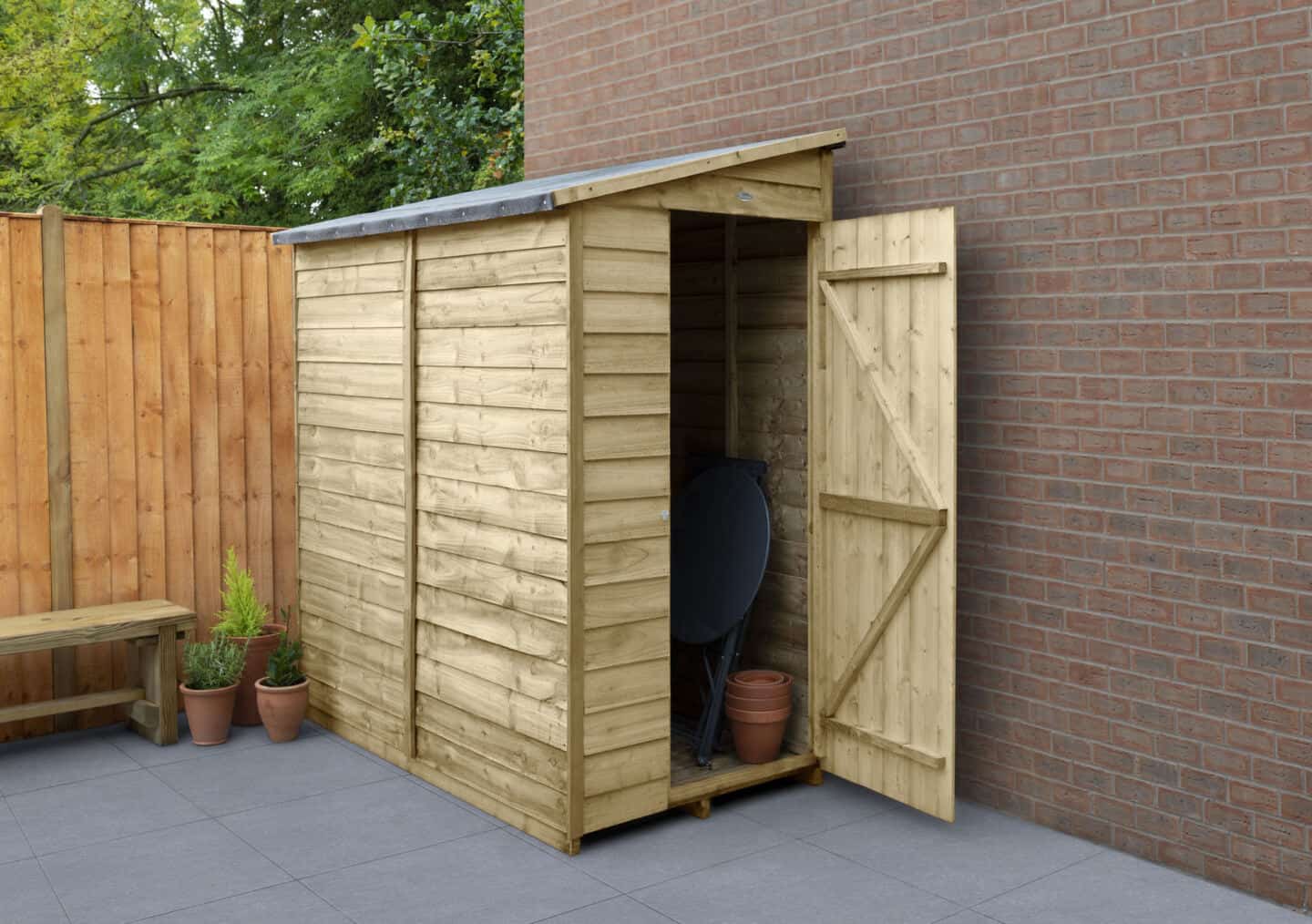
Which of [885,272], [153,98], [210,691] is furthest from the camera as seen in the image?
[153,98]

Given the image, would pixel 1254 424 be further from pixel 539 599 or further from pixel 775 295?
pixel 539 599

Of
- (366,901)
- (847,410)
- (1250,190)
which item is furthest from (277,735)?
(1250,190)

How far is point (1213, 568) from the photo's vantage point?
168 inches

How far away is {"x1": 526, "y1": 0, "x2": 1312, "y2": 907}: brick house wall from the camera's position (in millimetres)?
4113

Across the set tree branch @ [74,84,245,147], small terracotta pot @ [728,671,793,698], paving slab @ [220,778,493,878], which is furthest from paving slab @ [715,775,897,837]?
tree branch @ [74,84,245,147]

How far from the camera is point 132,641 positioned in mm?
6137

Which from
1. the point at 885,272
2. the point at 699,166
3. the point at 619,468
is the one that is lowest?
the point at 619,468

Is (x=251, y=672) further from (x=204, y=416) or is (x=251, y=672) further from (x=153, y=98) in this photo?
(x=153, y=98)

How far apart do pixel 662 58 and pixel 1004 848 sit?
4.11 m

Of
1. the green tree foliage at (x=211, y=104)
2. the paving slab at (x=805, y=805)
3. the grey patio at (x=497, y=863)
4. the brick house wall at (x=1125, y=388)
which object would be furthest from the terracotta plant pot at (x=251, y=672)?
the green tree foliage at (x=211, y=104)

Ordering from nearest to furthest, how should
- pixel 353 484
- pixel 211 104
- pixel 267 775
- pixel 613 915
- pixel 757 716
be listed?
pixel 613 915 → pixel 757 716 → pixel 267 775 → pixel 353 484 → pixel 211 104

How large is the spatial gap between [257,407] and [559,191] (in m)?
2.92

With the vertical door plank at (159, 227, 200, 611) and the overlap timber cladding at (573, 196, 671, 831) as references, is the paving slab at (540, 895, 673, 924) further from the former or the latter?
the vertical door plank at (159, 227, 200, 611)

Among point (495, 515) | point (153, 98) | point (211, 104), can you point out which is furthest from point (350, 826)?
point (153, 98)
